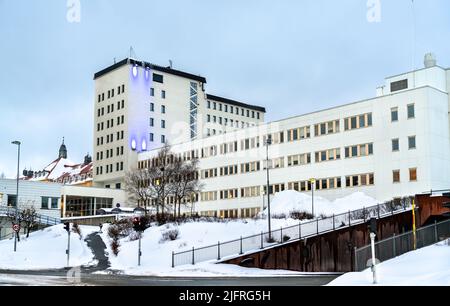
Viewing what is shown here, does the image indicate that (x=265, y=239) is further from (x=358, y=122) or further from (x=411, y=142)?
(x=358, y=122)

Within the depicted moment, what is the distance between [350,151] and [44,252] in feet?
120

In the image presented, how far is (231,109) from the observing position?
442ft

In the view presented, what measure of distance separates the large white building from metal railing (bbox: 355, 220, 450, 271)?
2686 cm

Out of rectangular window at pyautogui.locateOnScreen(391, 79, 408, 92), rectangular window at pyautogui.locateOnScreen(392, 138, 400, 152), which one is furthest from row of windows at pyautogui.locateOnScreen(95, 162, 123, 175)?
rectangular window at pyautogui.locateOnScreen(392, 138, 400, 152)

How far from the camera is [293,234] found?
3803 cm

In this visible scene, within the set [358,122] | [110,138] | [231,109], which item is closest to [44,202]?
[110,138]

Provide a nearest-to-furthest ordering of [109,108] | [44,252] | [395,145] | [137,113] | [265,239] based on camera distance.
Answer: [265,239] < [44,252] < [395,145] < [137,113] < [109,108]

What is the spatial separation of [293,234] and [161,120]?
72105mm

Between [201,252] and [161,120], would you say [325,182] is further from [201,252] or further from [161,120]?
[161,120]

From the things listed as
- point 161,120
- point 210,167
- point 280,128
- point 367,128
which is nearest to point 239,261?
point 367,128

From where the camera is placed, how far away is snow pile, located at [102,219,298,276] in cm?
3456

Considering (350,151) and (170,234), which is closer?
(170,234)

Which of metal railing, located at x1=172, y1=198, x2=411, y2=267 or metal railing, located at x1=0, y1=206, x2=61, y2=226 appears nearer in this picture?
metal railing, located at x1=172, y1=198, x2=411, y2=267

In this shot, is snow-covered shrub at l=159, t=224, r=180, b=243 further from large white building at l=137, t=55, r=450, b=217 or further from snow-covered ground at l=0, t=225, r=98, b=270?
large white building at l=137, t=55, r=450, b=217
